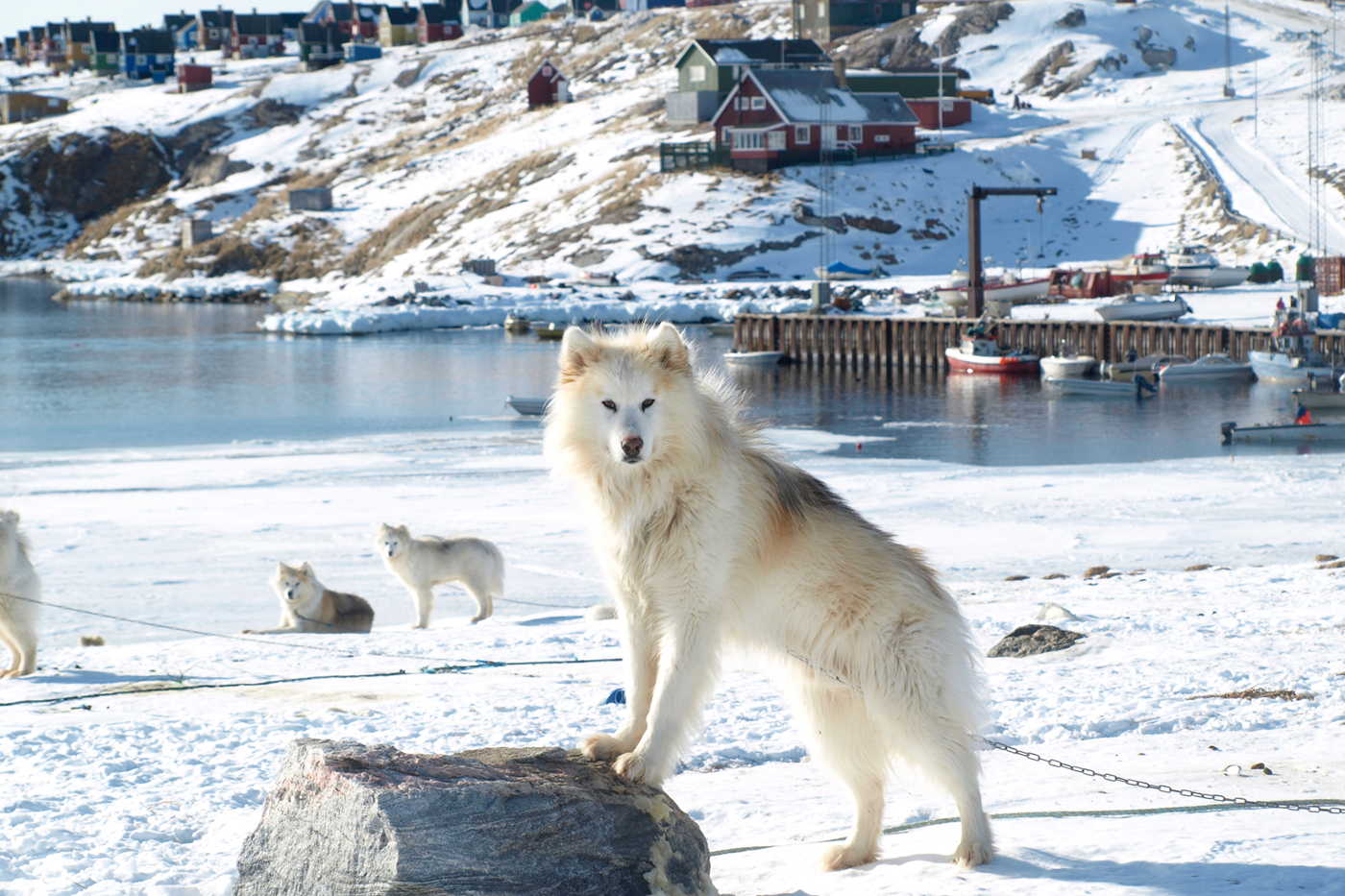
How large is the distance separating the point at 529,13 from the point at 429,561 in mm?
155422

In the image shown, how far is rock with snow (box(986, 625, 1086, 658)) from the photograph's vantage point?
9384 mm

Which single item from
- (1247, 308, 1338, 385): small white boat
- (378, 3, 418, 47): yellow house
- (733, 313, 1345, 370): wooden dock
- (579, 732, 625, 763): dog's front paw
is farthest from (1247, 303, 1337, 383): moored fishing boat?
(378, 3, 418, 47): yellow house

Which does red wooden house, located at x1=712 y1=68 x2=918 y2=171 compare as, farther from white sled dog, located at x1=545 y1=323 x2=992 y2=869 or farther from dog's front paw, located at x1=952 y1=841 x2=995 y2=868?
dog's front paw, located at x1=952 y1=841 x2=995 y2=868

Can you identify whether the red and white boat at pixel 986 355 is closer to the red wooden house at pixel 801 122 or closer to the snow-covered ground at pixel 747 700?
the snow-covered ground at pixel 747 700

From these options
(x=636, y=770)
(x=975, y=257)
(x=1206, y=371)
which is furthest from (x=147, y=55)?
(x=636, y=770)

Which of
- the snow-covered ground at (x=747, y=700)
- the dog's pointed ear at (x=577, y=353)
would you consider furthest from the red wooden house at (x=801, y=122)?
the dog's pointed ear at (x=577, y=353)

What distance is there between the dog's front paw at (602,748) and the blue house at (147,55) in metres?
177

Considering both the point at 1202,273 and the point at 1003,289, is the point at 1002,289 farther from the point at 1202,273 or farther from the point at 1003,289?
the point at 1202,273

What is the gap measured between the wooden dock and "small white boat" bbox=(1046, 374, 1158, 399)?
6103 mm

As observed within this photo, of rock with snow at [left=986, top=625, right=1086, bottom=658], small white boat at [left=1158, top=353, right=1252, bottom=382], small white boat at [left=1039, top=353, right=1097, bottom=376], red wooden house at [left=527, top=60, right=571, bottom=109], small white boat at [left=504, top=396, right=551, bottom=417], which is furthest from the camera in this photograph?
red wooden house at [left=527, top=60, right=571, bottom=109]

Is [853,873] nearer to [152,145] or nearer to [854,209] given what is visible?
[854,209]

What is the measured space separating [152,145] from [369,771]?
139 meters

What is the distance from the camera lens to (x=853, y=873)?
5.06 meters

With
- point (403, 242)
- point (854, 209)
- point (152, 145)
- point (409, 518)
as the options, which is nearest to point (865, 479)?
point (409, 518)
